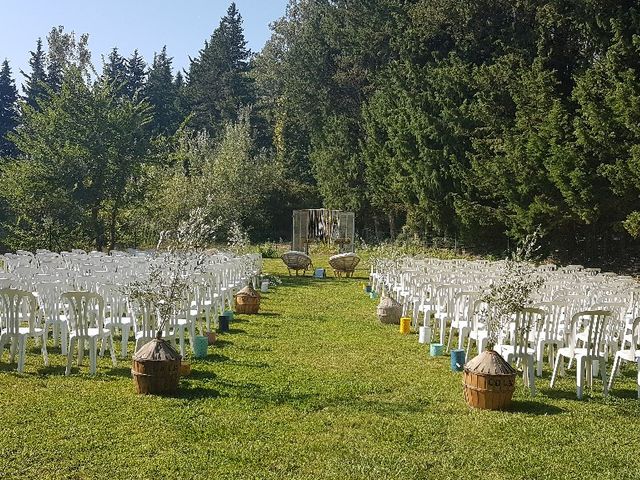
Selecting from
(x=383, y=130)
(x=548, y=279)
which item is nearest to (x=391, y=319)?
(x=548, y=279)

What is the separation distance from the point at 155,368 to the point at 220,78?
1889 inches

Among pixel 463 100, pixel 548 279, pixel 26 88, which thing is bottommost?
pixel 548 279

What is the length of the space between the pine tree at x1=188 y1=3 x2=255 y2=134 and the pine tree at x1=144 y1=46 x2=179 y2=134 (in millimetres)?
1850

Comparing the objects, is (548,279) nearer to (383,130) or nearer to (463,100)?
(463,100)

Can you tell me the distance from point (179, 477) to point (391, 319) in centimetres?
738

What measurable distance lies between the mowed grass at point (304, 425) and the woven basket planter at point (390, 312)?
9.86 ft

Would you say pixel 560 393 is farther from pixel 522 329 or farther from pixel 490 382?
pixel 490 382

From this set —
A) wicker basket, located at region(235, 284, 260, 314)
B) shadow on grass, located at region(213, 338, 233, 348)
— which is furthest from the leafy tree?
shadow on grass, located at region(213, 338, 233, 348)

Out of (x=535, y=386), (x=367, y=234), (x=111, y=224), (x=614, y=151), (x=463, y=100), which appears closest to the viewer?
(x=535, y=386)

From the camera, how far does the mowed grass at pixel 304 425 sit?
4.60 meters

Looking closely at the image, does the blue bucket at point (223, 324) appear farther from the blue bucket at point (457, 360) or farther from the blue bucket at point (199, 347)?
the blue bucket at point (457, 360)

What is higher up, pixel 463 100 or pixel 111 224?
pixel 463 100

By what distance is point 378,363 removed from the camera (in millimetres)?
8164

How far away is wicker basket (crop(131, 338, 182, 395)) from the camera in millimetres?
6156
